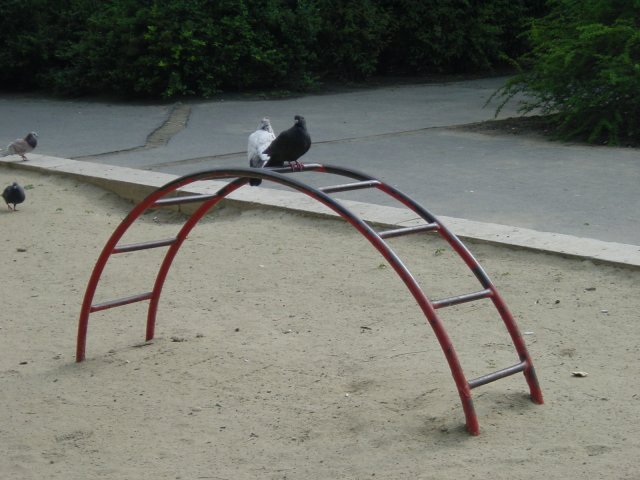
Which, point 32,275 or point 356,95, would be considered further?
point 356,95

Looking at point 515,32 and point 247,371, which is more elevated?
point 515,32

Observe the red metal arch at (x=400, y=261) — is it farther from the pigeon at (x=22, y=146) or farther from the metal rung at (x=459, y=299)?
the pigeon at (x=22, y=146)

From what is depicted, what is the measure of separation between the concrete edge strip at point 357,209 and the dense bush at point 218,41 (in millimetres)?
5075

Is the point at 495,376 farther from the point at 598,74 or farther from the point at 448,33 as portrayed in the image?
the point at 448,33

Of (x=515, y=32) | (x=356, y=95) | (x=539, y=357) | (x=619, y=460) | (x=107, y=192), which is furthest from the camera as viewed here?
(x=515, y=32)

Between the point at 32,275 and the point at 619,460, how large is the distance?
3.94m

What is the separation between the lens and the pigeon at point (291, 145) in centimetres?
395

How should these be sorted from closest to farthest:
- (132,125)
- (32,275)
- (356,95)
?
(32,275), (132,125), (356,95)

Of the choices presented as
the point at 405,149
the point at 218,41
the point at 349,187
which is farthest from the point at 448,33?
the point at 349,187

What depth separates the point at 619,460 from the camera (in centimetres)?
341

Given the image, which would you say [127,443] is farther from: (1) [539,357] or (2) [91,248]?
(2) [91,248]

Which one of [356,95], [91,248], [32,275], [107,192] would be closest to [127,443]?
[32,275]

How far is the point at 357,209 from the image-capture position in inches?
267

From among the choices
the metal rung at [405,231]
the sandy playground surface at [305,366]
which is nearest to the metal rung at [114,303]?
the sandy playground surface at [305,366]
